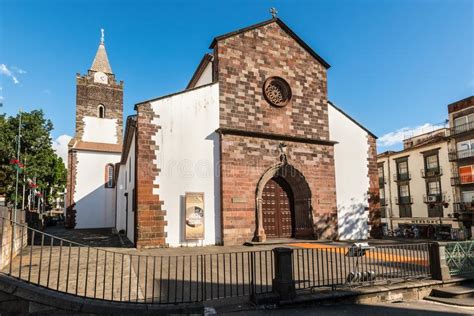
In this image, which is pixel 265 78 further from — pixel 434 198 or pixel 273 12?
pixel 434 198

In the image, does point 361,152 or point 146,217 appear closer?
point 146,217

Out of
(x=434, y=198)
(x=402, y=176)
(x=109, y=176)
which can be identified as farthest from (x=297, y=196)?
(x=402, y=176)

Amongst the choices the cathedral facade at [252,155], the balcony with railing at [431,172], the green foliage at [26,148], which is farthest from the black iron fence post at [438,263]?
the balcony with railing at [431,172]

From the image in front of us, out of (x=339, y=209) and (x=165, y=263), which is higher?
(x=339, y=209)

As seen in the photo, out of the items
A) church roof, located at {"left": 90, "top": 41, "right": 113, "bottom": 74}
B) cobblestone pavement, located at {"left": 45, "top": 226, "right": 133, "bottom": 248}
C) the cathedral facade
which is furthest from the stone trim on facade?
church roof, located at {"left": 90, "top": 41, "right": 113, "bottom": 74}

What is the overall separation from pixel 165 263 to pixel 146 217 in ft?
10.4

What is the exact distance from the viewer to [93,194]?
94.8 feet

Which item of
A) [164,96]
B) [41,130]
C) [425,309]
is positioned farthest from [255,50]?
[41,130]

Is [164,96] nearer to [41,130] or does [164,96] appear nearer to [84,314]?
[84,314]

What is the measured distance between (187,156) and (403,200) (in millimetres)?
30410

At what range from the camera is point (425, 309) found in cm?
594

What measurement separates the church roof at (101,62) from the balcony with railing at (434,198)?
3640 centimetres

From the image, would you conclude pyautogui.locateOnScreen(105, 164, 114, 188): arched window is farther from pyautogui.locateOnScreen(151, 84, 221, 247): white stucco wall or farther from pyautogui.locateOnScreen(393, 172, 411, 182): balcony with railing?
pyautogui.locateOnScreen(393, 172, 411, 182): balcony with railing

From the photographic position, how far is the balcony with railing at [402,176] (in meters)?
33.3
